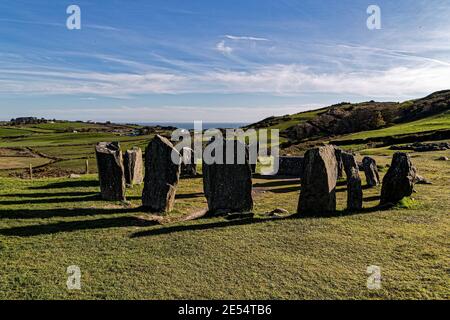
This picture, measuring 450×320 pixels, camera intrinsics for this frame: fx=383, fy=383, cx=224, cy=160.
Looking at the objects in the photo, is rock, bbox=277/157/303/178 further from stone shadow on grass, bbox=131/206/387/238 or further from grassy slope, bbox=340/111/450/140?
grassy slope, bbox=340/111/450/140

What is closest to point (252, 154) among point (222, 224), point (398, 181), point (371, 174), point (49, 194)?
point (222, 224)

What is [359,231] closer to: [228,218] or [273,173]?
[228,218]

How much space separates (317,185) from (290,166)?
16190 millimetres

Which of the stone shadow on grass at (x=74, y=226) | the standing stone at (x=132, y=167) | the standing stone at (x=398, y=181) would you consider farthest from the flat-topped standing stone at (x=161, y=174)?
the standing stone at (x=398, y=181)

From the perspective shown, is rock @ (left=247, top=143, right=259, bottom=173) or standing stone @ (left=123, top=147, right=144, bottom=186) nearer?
rock @ (left=247, top=143, right=259, bottom=173)

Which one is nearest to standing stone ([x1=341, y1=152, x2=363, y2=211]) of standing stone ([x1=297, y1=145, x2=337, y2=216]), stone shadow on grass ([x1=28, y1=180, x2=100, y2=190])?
standing stone ([x1=297, y1=145, x2=337, y2=216])

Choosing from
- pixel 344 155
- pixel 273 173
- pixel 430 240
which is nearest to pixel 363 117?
pixel 273 173

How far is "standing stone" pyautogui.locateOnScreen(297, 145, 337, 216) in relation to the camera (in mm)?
17781

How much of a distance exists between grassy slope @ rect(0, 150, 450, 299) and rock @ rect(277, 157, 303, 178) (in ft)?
44.9

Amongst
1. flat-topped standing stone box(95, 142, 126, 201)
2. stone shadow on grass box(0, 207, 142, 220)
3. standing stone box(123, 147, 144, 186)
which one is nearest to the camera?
stone shadow on grass box(0, 207, 142, 220)

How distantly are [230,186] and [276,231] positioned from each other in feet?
13.8
